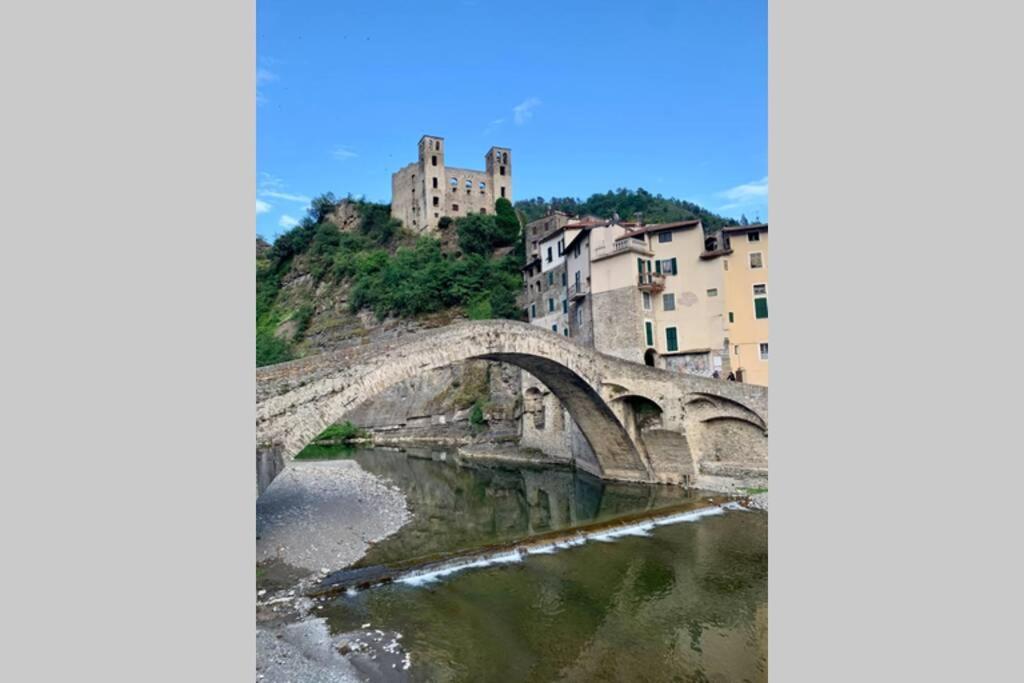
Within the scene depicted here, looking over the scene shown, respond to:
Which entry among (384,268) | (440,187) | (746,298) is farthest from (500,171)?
(746,298)

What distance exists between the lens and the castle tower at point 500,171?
54.8 metres

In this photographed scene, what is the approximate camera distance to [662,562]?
12203mm

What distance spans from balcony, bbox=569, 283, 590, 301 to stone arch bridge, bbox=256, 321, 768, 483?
22.9ft

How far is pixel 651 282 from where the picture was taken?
2383 centimetres

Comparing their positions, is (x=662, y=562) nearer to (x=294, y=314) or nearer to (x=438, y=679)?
(x=438, y=679)

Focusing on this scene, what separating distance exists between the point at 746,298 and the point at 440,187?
35942 millimetres

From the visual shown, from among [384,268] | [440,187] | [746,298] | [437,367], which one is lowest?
[437,367]

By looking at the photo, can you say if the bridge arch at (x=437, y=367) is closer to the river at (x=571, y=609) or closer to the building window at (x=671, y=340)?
the river at (x=571, y=609)

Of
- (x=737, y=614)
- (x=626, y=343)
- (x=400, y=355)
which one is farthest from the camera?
(x=626, y=343)

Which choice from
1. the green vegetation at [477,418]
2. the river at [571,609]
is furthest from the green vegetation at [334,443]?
the river at [571,609]

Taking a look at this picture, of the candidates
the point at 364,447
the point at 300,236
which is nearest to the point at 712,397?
the point at 364,447

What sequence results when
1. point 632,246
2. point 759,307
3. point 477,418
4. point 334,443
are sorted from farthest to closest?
point 334,443, point 477,418, point 632,246, point 759,307

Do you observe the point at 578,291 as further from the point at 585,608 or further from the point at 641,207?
the point at 641,207

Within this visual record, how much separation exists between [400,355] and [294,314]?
4132cm
